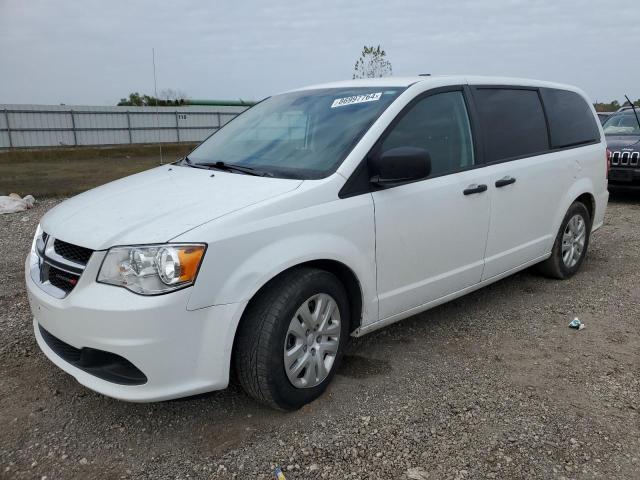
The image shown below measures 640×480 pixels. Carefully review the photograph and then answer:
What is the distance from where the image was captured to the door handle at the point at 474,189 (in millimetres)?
3545

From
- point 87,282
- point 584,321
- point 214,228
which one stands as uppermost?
point 214,228

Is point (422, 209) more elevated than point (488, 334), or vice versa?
point (422, 209)

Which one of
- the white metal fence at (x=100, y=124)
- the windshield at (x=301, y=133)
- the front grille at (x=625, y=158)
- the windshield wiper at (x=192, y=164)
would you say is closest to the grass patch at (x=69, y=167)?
the white metal fence at (x=100, y=124)

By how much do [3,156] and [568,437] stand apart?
20.1 metres

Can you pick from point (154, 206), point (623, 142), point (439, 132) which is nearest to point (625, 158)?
point (623, 142)

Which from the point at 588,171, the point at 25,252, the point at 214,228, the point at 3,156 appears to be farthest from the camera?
the point at 3,156

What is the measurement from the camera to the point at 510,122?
4078 mm

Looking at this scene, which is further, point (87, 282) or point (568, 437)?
point (568, 437)

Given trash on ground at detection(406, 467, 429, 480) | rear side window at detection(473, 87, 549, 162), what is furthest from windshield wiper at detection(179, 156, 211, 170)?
trash on ground at detection(406, 467, 429, 480)

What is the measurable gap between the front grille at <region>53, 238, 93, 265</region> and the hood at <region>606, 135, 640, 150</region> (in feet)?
28.3

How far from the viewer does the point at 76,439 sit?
8.77ft

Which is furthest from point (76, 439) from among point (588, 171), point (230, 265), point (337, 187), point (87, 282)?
point (588, 171)

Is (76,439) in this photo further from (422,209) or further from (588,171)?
(588,171)

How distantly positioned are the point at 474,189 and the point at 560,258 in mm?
1701
